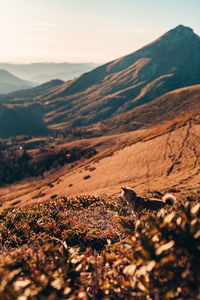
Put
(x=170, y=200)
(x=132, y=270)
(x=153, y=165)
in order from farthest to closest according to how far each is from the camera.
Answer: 1. (x=153, y=165)
2. (x=170, y=200)
3. (x=132, y=270)

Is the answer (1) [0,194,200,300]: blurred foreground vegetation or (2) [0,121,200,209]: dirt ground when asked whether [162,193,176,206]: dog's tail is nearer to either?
(1) [0,194,200,300]: blurred foreground vegetation

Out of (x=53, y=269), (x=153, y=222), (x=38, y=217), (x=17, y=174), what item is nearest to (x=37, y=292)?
(x=53, y=269)

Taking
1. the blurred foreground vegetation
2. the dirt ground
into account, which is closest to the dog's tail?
the blurred foreground vegetation

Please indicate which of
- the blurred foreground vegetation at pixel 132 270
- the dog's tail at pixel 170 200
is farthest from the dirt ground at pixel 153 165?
the blurred foreground vegetation at pixel 132 270

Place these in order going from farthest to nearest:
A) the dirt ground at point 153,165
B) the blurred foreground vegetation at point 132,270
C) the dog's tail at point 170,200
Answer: the dirt ground at point 153,165 < the dog's tail at point 170,200 < the blurred foreground vegetation at point 132,270

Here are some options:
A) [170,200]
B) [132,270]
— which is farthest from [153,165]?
[132,270]

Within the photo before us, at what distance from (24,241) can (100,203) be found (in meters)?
5.15

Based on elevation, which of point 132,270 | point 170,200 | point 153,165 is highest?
point 132,270

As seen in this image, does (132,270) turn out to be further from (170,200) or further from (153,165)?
(153,165)

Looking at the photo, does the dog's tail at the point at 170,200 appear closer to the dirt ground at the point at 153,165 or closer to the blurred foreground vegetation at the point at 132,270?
the blurred foreground vegetation at the point at 132,270

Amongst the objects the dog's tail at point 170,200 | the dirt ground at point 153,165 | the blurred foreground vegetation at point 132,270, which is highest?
the blurred foreground vegetation at point 132,270

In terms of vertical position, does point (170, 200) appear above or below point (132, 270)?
below

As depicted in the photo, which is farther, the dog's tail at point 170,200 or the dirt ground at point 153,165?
the dirt ground at point 153,165

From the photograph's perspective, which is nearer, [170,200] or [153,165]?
[170,200]
